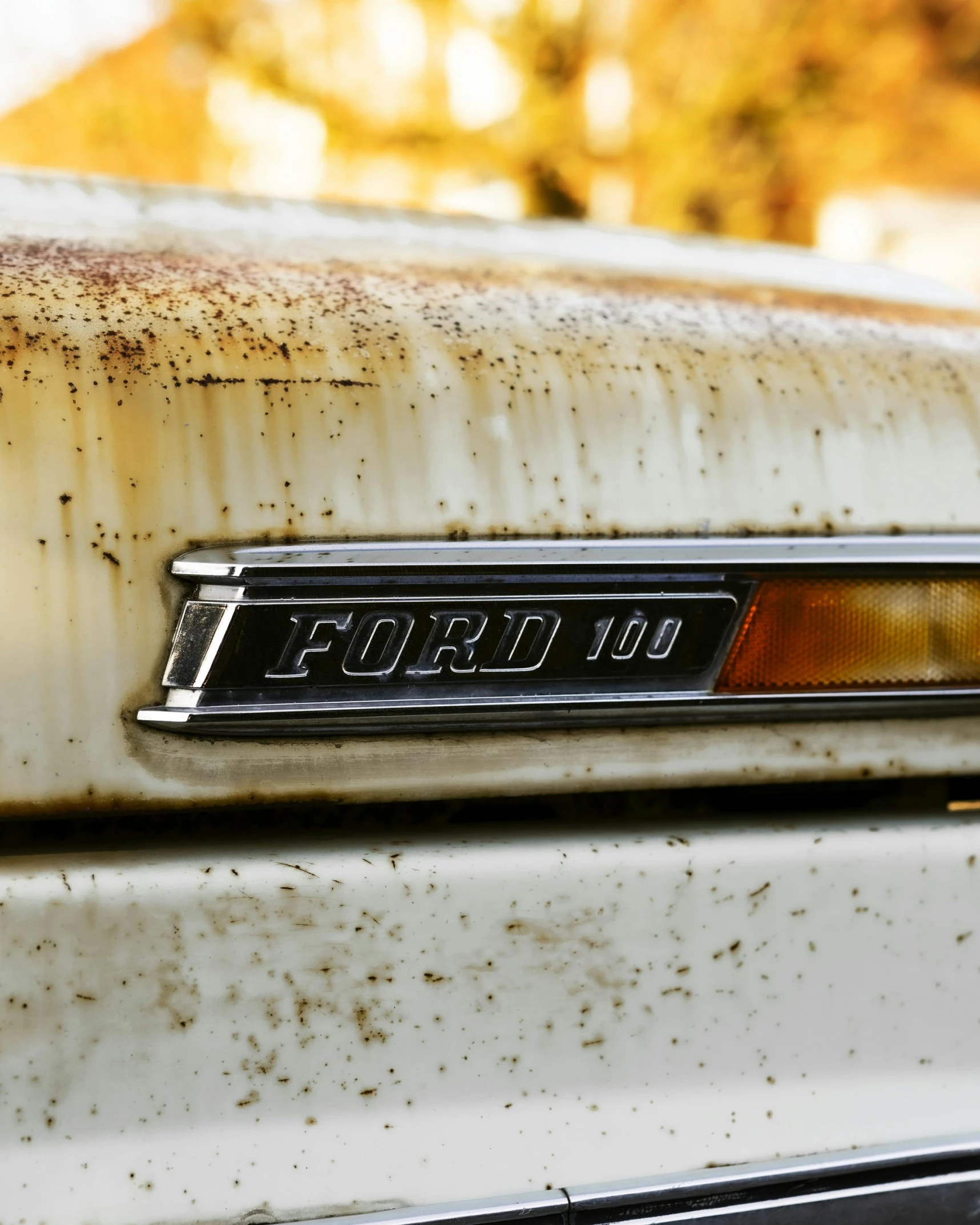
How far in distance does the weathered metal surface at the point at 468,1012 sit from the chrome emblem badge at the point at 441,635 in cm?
11

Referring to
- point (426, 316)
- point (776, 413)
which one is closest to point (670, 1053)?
point (776, 413)

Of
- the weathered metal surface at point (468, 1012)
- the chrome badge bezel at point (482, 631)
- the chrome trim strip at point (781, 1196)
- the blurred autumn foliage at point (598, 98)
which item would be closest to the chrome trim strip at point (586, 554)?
Result: the chrome badge bezel at point (482, 631)

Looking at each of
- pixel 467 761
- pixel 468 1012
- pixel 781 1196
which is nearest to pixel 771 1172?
pixel 781 1196

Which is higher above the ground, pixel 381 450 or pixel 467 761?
pixel 381 450

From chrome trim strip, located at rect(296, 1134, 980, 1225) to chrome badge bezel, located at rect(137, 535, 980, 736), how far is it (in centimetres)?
35

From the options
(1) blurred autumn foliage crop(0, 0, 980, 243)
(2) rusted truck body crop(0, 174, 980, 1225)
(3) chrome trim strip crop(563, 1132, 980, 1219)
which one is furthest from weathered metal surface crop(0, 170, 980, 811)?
(1) blurred autumn foliage crop(0, 0, 980, 243)

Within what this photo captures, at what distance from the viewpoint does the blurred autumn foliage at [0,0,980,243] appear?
10.5 meters

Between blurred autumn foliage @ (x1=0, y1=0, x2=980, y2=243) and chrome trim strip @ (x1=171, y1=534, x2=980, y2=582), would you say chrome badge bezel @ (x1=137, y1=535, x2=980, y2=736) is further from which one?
blurred autumn foliage @ (x1=0, y1=0, x2=980, y2=243)

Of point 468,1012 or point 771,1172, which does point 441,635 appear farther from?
point 771,1172

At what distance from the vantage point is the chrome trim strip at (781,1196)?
0.82m

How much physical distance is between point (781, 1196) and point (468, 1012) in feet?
0.95

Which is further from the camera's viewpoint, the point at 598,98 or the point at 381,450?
the point at 598,98

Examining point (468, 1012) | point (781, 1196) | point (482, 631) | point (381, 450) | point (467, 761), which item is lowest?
point (781, 1196)

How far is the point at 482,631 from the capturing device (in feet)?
2.66
